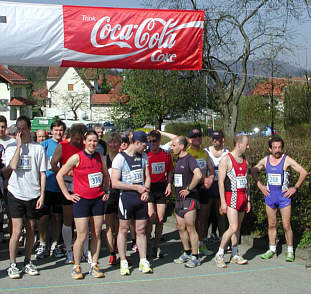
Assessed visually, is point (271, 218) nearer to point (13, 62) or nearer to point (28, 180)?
point (28, 180)

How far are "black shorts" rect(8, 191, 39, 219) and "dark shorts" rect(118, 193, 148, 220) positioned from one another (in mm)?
1135

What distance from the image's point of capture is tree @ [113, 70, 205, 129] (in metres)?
19.6

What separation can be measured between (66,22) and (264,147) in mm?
3901

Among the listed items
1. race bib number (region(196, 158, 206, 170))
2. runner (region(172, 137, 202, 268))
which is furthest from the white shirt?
race bib number (region(196, 158, 206, 170))

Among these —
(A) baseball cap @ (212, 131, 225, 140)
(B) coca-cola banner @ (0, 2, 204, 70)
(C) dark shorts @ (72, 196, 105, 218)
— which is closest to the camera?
(C) dark shorts @ (72, 196, 105, 218)

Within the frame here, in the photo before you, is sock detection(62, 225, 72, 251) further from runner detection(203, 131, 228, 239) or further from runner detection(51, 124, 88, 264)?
runner detection(203, 131, 228, 239)

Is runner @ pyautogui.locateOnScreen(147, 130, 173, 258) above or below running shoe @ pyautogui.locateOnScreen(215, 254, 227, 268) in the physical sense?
above

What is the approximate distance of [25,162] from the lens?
6207 millimetres

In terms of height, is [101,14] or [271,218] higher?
[101,14]

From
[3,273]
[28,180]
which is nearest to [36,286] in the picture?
[3,273]

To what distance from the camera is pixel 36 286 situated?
19.0 ft

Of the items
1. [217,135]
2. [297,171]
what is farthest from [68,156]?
[297,171]

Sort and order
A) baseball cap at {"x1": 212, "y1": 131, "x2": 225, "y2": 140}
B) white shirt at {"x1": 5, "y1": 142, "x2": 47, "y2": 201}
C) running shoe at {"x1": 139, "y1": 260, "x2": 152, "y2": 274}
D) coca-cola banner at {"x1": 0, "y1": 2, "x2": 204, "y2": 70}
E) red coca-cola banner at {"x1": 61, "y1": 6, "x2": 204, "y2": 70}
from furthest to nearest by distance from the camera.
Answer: red coca-cola banner at {"x1": 61, "y1": 6, "x2": 204, "y2": 70} → coca-cola banner at {"x1": 0, "y1": 2, "x2": 204, "y2": 70} → baseball cap at {"x1": 212, "y1": 131, "x2": 225, "y2": 140} → running shoe at {"x1": 139, "y1": 260, "x2": 152, "y2": 274} → white shirt at {"x1": 5, "y1": 142, "x2": 47, "y2": 201}

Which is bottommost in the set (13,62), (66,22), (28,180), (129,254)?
(129,254)
